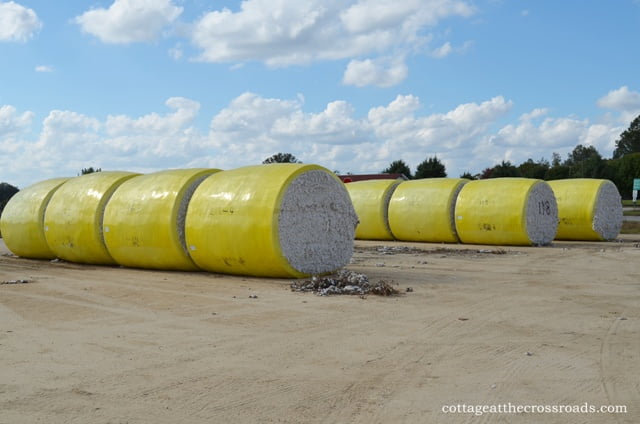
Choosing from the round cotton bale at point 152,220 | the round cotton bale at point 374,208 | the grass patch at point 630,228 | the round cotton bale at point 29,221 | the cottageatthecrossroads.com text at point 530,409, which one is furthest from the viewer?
the grass patch at point 630,228

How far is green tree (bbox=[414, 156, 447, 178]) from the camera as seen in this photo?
63.4 meters

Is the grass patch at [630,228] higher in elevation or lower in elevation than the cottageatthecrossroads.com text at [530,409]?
lower

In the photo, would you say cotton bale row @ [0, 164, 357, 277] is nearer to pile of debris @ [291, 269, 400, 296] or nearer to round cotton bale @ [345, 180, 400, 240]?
pile of debris @ [291, 269, 400, 296]

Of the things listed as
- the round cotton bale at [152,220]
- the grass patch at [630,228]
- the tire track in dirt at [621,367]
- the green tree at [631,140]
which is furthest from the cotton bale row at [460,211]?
the green tree at [631,140]

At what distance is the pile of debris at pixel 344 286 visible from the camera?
30.6ft

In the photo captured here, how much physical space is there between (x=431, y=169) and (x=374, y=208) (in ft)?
141

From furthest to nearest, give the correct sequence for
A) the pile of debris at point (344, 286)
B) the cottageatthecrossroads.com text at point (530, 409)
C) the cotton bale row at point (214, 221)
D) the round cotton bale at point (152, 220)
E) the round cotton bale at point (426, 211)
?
1. the round cotton bale at point (426, 211)
2. the round cotton bale at point (152, 220)
3. the cotton bale row at point (214, 221)
4. the pile of debris at point (344, 286)
5. the cottageatthecrossroads.com text at point (530, 409)

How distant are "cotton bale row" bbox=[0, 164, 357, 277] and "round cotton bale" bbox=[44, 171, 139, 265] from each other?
2cm

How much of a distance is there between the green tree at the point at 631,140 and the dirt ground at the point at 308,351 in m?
87.8

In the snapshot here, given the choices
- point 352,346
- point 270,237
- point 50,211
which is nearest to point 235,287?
point 270,237

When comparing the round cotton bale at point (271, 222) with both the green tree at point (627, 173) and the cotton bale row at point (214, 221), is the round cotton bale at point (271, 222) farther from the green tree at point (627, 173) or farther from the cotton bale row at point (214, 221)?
the green tree at point (627, 173)

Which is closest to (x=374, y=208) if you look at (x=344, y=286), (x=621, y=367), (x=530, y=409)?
(x=344, y=286)

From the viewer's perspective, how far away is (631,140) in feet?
291

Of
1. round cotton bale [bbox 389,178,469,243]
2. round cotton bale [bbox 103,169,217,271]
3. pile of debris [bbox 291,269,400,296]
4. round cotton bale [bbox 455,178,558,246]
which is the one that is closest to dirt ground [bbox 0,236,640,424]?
pile of debris [bbox 291,269,400,296]
